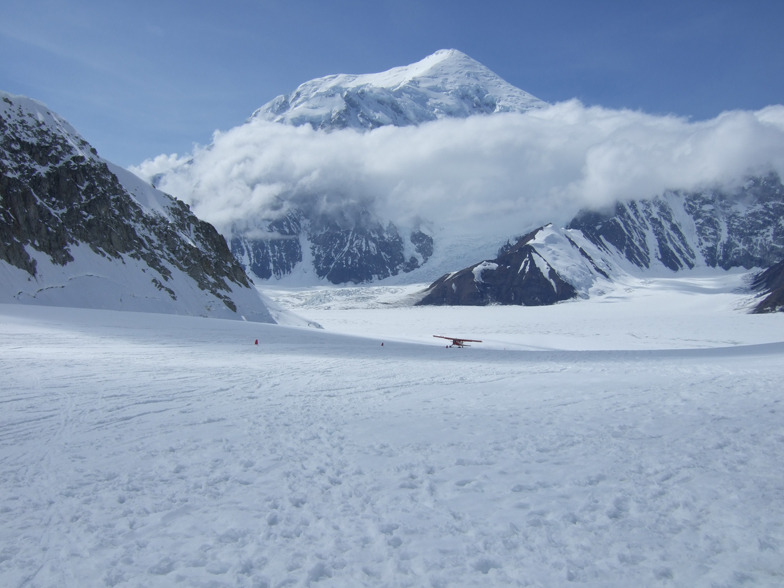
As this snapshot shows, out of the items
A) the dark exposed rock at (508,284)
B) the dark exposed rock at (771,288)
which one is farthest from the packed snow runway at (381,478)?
the dark exposed rock at (508,284)

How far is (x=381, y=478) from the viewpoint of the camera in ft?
22.2

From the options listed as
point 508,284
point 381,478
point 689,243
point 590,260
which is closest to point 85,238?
point 381,478

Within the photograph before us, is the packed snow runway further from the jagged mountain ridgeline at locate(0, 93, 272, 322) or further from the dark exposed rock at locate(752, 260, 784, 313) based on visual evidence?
the dark exposed rock at locate(752, 260, 784, 313)

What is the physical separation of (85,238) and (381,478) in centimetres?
4589

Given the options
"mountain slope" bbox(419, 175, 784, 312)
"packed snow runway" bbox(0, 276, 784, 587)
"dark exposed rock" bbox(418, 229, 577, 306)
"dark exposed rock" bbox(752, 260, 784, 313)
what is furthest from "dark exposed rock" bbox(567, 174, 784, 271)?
"packed snow runway" bbox(0, 276, 784, 587)

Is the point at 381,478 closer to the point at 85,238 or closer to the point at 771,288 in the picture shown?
the point at 85,238

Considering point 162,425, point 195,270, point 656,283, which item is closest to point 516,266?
point 656,283

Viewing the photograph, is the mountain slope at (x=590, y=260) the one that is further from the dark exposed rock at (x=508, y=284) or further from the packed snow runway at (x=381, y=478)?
the packed snow runway at (x=381, y=478)

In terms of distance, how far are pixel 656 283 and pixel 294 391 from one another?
5295 inches

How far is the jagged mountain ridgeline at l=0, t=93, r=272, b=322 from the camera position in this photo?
3906 centimetres

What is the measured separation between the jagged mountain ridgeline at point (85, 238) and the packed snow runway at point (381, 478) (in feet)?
93.8

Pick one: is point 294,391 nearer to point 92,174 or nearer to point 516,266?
point 92,174

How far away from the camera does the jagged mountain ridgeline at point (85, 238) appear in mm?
39062

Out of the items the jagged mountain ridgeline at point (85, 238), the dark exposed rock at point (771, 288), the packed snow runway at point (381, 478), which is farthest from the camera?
the dark exposed rock at point (771, 288)
